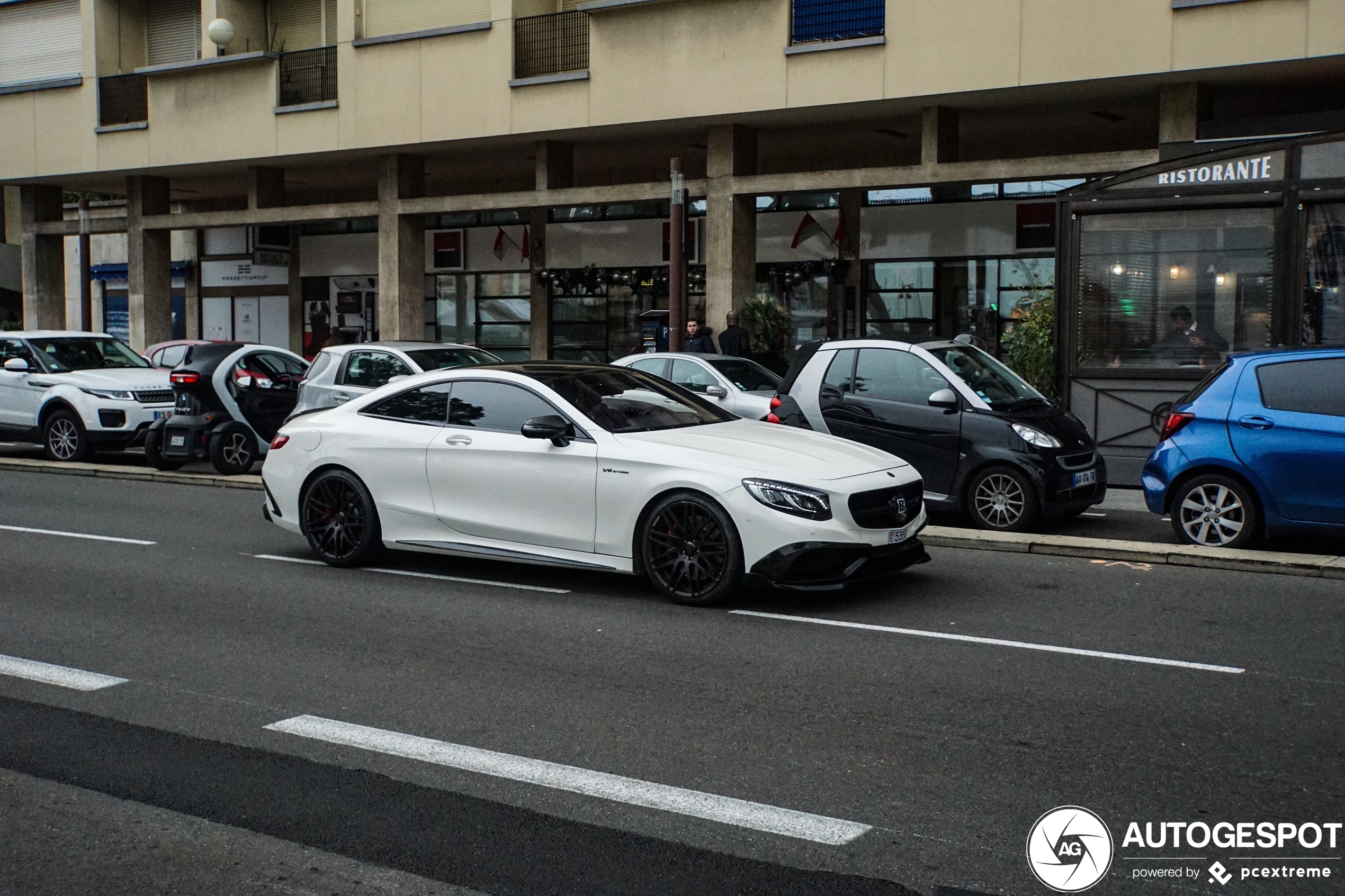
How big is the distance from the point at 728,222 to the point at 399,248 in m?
7.41

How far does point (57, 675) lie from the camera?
6.80 meters

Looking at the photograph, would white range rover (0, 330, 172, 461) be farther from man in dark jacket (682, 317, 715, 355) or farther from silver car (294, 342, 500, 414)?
man in dark jacket (682, 317, 715, 355)

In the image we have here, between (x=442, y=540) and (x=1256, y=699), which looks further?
(x=442, y=540)

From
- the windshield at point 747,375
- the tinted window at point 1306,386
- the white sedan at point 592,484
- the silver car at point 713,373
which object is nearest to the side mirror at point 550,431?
the white sedan at point 592,484

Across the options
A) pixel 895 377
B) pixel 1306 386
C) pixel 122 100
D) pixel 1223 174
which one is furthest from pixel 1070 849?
pixel 122 100

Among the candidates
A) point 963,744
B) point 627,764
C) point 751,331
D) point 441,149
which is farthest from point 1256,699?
point 441,149

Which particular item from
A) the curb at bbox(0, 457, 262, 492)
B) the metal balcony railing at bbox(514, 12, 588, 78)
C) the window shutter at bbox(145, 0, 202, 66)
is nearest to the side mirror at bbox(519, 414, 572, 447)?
the curb at bbox(0, 457, 262, 492)

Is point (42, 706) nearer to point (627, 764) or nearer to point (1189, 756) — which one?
point (627, 764)

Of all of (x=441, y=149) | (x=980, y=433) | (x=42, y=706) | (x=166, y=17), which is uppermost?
(x=166, y=17)

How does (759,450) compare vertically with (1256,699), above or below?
above

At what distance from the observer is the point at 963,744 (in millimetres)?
5500

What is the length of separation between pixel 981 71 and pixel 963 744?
16.0 metres

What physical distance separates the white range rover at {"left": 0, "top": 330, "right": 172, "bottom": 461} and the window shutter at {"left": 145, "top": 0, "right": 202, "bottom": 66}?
1288 cm

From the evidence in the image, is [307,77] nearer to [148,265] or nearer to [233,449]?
[148,265]
